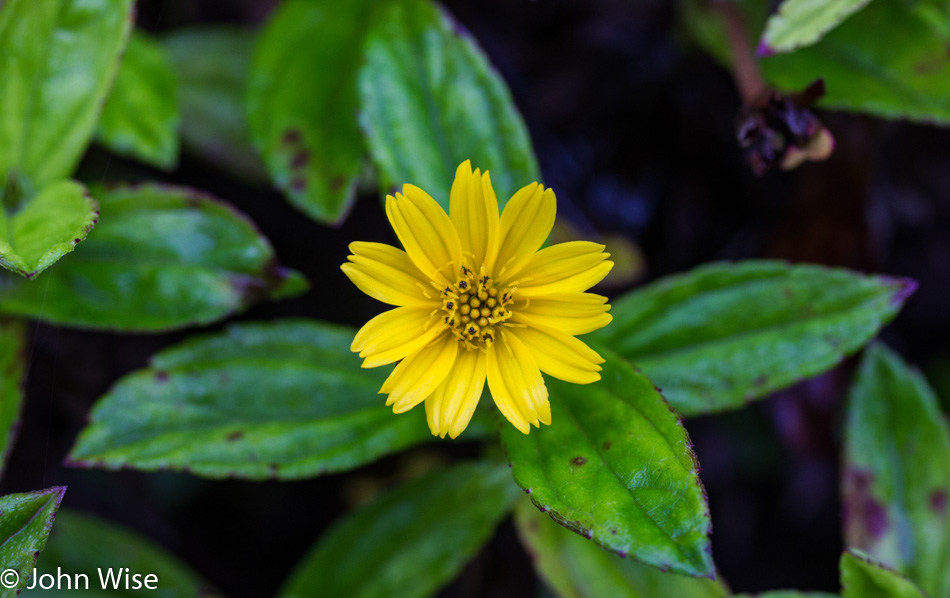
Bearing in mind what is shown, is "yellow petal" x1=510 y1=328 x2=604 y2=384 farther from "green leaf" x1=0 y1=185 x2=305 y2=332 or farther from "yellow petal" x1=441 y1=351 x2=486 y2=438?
"green leaf" x1=0 y1=185 x2=305 y2=332

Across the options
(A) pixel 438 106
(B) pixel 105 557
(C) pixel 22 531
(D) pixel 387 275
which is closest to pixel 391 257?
(D) pixel 387 275

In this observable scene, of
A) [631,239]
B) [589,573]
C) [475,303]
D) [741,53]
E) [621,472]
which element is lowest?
[589,573]

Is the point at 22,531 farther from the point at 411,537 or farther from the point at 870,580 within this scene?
the point at 870,580

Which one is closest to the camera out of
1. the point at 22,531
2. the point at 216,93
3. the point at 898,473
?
the point at 22,531

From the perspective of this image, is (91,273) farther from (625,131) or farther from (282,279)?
(625,131)

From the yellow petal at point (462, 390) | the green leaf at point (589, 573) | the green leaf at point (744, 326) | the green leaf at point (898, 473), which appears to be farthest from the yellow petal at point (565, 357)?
the green leaf at point (898, 473)

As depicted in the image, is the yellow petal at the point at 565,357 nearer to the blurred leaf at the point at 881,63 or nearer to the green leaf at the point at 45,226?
the green leaf at the point at 45,226
